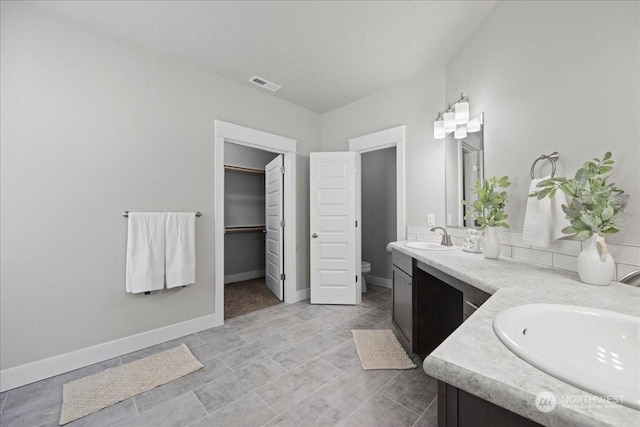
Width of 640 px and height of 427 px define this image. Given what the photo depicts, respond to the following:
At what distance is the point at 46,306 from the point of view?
72.2 inches

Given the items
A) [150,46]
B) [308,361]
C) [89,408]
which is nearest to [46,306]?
[89,408]

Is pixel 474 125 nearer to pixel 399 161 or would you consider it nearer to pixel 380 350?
pixel 399 161

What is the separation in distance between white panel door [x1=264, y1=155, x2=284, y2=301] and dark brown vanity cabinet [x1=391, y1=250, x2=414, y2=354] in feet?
5.12

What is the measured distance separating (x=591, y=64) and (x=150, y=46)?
301cm

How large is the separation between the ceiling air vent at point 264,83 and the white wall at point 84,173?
48 cm

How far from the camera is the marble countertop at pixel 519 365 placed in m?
0.38

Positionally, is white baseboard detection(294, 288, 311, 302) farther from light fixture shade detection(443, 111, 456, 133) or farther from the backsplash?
light fixture shade detection(443, 111, 456, 133)

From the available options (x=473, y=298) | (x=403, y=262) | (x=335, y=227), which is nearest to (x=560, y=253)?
(x=473, y=298)

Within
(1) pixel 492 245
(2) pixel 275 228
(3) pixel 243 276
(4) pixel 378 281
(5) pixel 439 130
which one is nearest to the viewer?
(1) pixel 492 245

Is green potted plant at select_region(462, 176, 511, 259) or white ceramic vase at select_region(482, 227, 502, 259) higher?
→ green potted plant at select_region(462, 176, 511, 259)

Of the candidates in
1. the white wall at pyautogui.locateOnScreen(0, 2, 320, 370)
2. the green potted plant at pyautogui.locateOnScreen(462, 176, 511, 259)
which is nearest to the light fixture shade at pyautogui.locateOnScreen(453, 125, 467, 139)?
the green potted plant at pyautogui.locateOnScreen(462, 176, 511, 259)

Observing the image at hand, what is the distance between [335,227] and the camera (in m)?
3.25

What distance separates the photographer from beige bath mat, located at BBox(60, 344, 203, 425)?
1543mm

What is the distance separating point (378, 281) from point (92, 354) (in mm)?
3395
